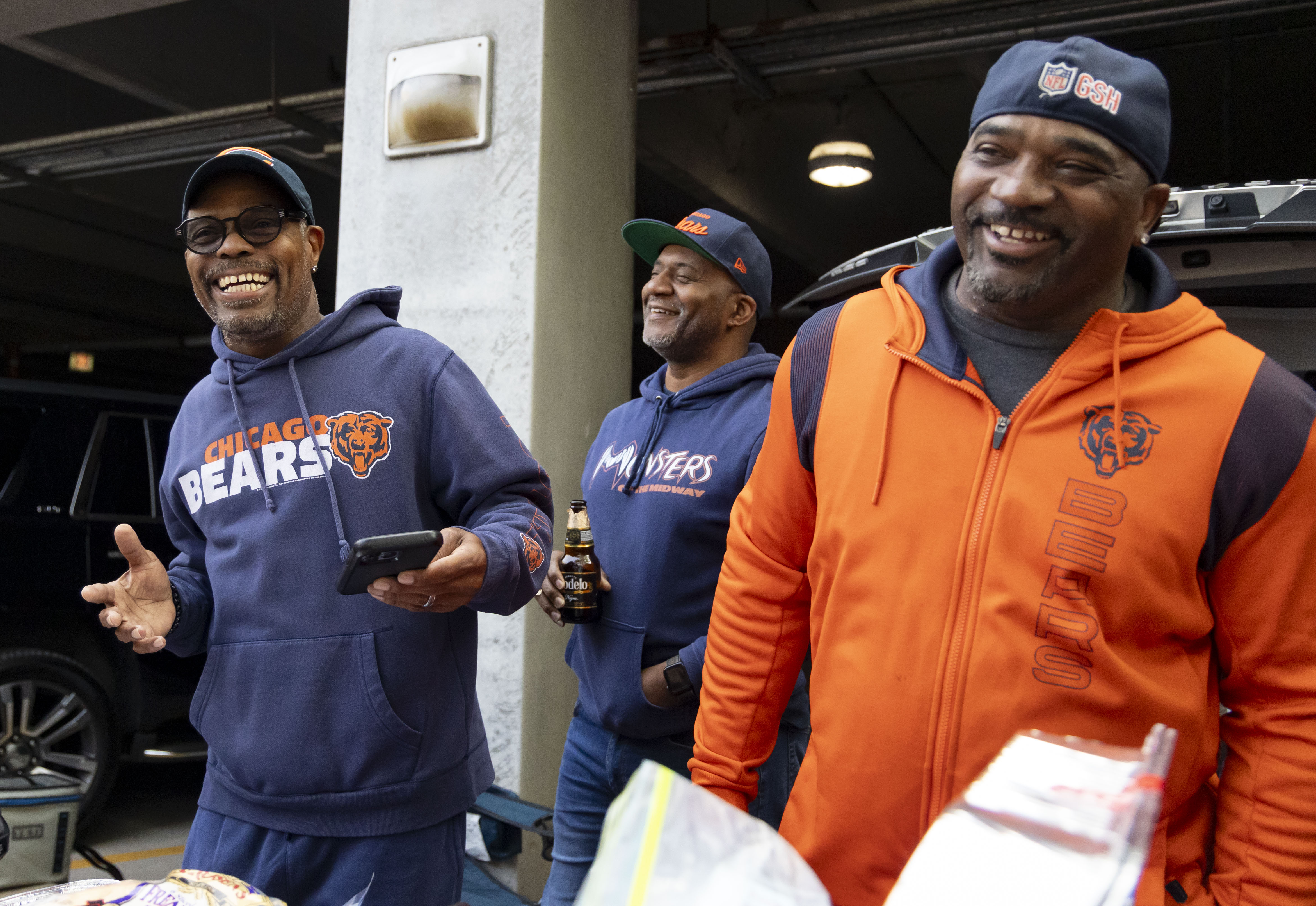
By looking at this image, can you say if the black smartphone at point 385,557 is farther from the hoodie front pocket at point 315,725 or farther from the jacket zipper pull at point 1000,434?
the jacket zipper pull at point 1000,434

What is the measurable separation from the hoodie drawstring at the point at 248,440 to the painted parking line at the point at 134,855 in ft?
12.0

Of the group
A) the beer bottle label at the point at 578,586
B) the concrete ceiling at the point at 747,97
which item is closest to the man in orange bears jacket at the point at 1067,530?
the beer bottle label at the point at 578,586

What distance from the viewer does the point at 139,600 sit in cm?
197

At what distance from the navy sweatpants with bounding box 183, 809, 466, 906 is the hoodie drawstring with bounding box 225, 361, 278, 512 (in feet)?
2.03

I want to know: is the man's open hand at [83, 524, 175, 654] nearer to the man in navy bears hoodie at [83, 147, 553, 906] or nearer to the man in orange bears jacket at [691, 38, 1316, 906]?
the man in navy bears hoodie at [83, 147, 553, 906]

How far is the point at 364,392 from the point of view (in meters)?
2.05

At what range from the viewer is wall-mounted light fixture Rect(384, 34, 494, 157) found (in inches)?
161

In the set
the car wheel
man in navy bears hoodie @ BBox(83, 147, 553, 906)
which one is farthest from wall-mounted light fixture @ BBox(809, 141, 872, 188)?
man in navy bears hoodie @ BBox(83, 147, 553, 906)

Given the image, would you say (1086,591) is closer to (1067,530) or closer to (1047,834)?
(1067,530)

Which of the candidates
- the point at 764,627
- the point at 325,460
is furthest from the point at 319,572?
the point at 764,627

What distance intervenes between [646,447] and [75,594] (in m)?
3.74

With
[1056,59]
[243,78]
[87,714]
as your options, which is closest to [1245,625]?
[1056,59]

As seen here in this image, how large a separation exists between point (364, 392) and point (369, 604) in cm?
44

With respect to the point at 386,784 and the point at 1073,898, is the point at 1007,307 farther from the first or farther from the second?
the point at 386,784
